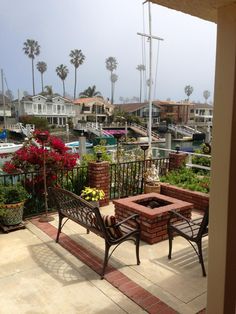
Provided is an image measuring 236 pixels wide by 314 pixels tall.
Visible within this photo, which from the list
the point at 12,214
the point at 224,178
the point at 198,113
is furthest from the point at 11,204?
the point at 198,113

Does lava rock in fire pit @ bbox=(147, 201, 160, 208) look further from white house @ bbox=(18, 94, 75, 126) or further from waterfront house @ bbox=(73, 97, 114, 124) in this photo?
waterfront house @ bbox=(73, 97, 114, 124)

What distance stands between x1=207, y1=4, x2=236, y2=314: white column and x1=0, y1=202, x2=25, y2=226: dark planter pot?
333cm

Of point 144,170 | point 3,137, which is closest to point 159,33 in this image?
point 144,170

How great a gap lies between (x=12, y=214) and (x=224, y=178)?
11.8ft

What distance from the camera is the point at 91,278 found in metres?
3.15

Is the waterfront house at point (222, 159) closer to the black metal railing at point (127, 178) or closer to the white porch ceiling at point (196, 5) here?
the white porch ceiling at point (196, 5)

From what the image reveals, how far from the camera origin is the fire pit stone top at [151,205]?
Answer: 4090mm

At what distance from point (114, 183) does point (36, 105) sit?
143ft

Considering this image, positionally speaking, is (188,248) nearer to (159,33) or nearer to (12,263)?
(12,263)

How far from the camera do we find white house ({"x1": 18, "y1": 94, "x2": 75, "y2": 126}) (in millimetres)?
46250

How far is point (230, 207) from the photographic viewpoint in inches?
74.2

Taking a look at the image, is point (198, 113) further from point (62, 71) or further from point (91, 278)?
point (91, 278)

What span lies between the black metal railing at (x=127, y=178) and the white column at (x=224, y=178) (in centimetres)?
441

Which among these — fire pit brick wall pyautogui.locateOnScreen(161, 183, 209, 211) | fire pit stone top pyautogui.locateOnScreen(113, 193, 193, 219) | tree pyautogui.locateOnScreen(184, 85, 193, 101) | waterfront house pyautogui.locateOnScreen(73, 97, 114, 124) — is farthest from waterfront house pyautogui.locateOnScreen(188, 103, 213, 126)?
fire pit stone top pyautogui.locateOnScreen(113, 193, 193, 219)
